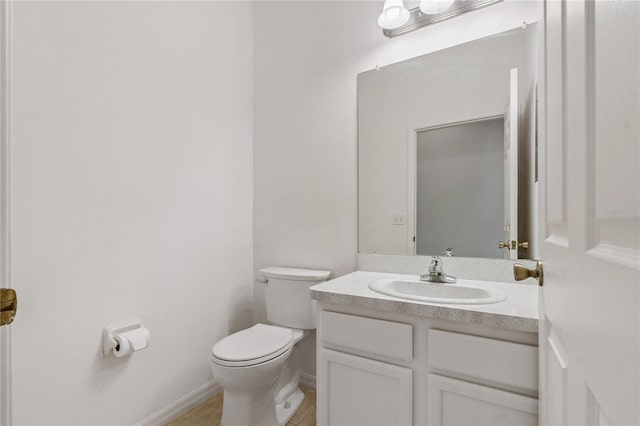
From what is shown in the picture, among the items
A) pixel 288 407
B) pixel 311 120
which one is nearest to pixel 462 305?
pixel 288 407

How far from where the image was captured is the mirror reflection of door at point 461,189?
148 centimetres

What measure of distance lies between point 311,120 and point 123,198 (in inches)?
45.4

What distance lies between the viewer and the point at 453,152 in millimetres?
1573

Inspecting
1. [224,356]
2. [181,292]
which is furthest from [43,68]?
[224,356]

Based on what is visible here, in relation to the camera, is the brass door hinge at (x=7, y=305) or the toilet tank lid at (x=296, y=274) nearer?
the brass door hinge at (x=7, y=305)

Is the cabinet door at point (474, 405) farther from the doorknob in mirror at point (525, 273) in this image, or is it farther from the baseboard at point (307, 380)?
the baseboard at point (307, 380)

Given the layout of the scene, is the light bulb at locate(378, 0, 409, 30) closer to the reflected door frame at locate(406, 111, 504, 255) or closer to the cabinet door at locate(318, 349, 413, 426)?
the reflected door frame at locate(406, 111, 504, 255)

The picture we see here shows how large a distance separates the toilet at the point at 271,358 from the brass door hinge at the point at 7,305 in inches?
29.7

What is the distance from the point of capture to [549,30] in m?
0.66

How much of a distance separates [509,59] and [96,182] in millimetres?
1970

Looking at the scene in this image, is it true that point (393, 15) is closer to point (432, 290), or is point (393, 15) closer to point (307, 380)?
point (432, 290)

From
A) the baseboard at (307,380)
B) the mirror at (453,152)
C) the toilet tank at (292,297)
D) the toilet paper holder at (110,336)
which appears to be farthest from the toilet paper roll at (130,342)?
the mirror at (453,152)

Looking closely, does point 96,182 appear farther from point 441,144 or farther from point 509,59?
point 509,59

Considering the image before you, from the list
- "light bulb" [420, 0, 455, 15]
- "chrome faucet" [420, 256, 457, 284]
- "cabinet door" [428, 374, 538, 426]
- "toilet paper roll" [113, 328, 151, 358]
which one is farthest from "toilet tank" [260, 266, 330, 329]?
"light bulb" [420, 0, 455, 15]
